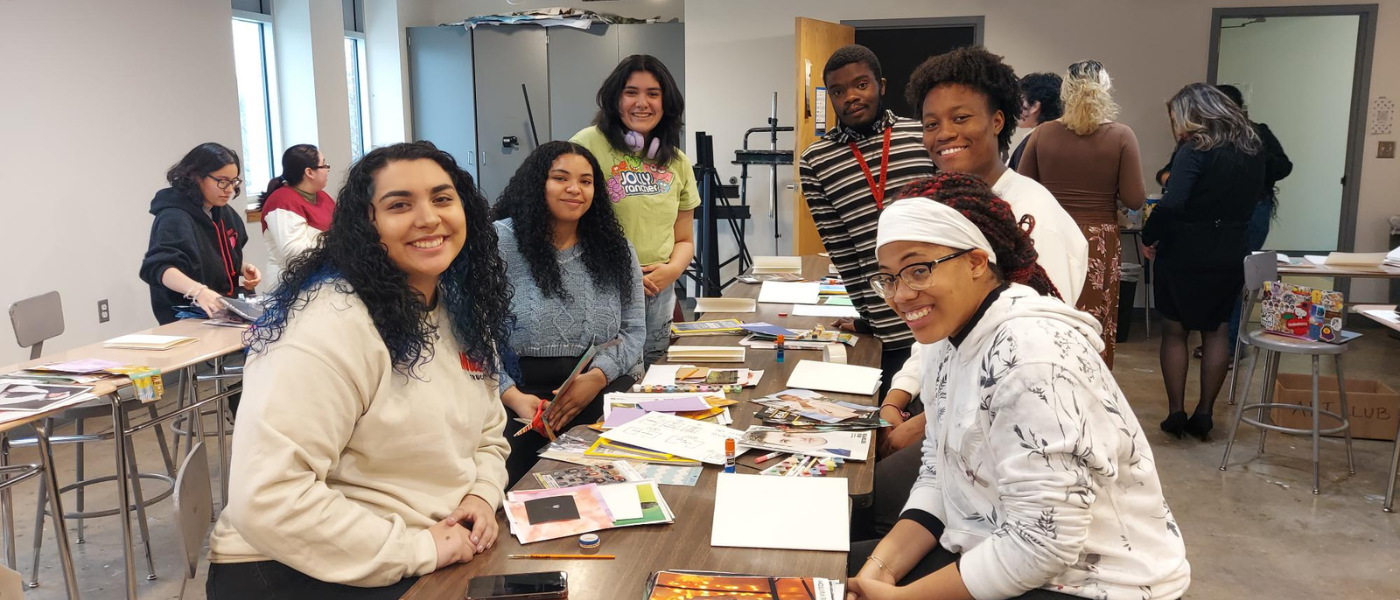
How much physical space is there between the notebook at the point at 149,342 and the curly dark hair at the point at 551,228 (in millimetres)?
1394

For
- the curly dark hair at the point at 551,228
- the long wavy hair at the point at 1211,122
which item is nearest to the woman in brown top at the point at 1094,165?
the long wavy hair at the point at 1211,122

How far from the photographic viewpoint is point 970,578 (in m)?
1.54

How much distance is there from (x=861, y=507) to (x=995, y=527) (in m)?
0.32

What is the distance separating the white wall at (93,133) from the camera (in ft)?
15.2

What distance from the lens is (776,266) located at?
15.2ft

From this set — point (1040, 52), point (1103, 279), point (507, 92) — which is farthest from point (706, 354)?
point (507, 92)

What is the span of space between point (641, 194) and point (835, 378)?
100 centimetres

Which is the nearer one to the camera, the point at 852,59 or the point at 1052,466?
the point at 1052,466

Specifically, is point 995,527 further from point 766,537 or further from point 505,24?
point 505,24

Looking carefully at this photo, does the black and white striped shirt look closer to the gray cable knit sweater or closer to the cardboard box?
the gray cable knit sweater

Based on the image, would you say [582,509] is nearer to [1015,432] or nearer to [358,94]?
[1015,432]

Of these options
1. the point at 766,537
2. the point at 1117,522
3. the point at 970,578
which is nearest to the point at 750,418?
the point at 766,537

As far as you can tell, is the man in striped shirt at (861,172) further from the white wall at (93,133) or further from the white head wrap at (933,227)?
the white wall at (93,133)

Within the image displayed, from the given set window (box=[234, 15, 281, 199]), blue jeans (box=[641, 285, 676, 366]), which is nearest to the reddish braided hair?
blue jeans (box=[641, 285, 676, 366])
